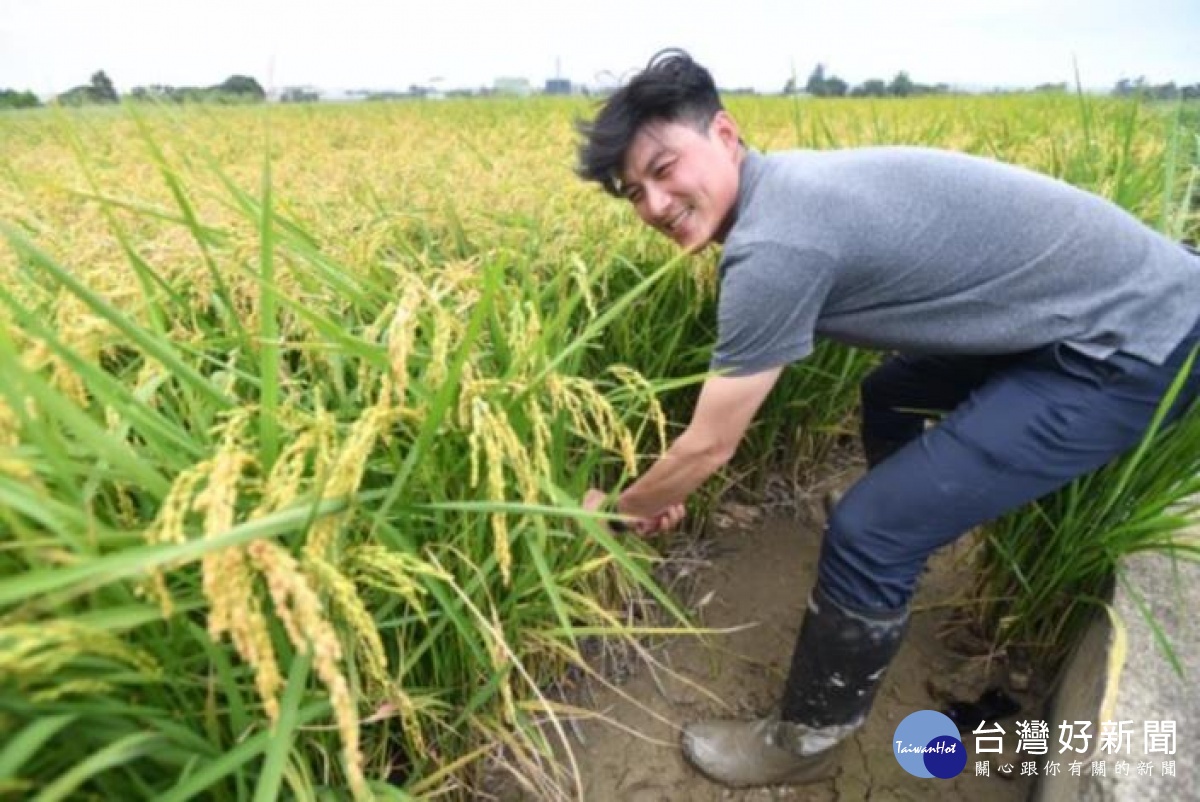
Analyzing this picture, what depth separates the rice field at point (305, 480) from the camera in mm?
697

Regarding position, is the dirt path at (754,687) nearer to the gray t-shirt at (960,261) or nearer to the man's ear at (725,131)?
the gray t-shirt at (960,261)

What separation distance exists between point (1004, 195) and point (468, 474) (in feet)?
4.04

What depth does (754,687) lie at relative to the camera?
1.91 m

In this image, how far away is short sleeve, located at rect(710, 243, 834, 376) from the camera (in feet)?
4.45

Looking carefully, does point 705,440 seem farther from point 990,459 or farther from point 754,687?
point 754,687

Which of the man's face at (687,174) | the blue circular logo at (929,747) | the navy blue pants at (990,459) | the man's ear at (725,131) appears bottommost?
the blue circular logo at (929,747)

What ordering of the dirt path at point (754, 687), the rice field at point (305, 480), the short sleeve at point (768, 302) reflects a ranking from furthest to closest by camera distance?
1. the dirt path at point (754, 687)
2. the short sleeve at point (768, 302)
3. the rice field at point (305, 480)

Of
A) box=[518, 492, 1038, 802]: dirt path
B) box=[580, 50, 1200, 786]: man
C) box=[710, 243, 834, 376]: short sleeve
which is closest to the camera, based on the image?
box=[710, 243, 834, 376]: short sleeve

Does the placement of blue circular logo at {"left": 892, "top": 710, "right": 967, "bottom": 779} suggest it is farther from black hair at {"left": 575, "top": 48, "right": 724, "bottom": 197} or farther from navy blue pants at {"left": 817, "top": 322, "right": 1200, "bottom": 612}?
black hair at {"left": 575, "top": 48, "right": 724, "bottom": 197}

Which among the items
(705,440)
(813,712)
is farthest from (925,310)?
(813,712)

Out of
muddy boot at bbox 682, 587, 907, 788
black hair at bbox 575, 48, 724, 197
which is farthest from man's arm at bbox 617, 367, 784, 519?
black hair at bbox 575, 48, 724, 197

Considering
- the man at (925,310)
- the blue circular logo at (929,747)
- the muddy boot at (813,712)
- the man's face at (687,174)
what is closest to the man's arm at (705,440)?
the man at (925,310)

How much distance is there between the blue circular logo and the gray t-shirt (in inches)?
36.6

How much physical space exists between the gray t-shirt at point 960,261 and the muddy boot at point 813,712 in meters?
0.61
